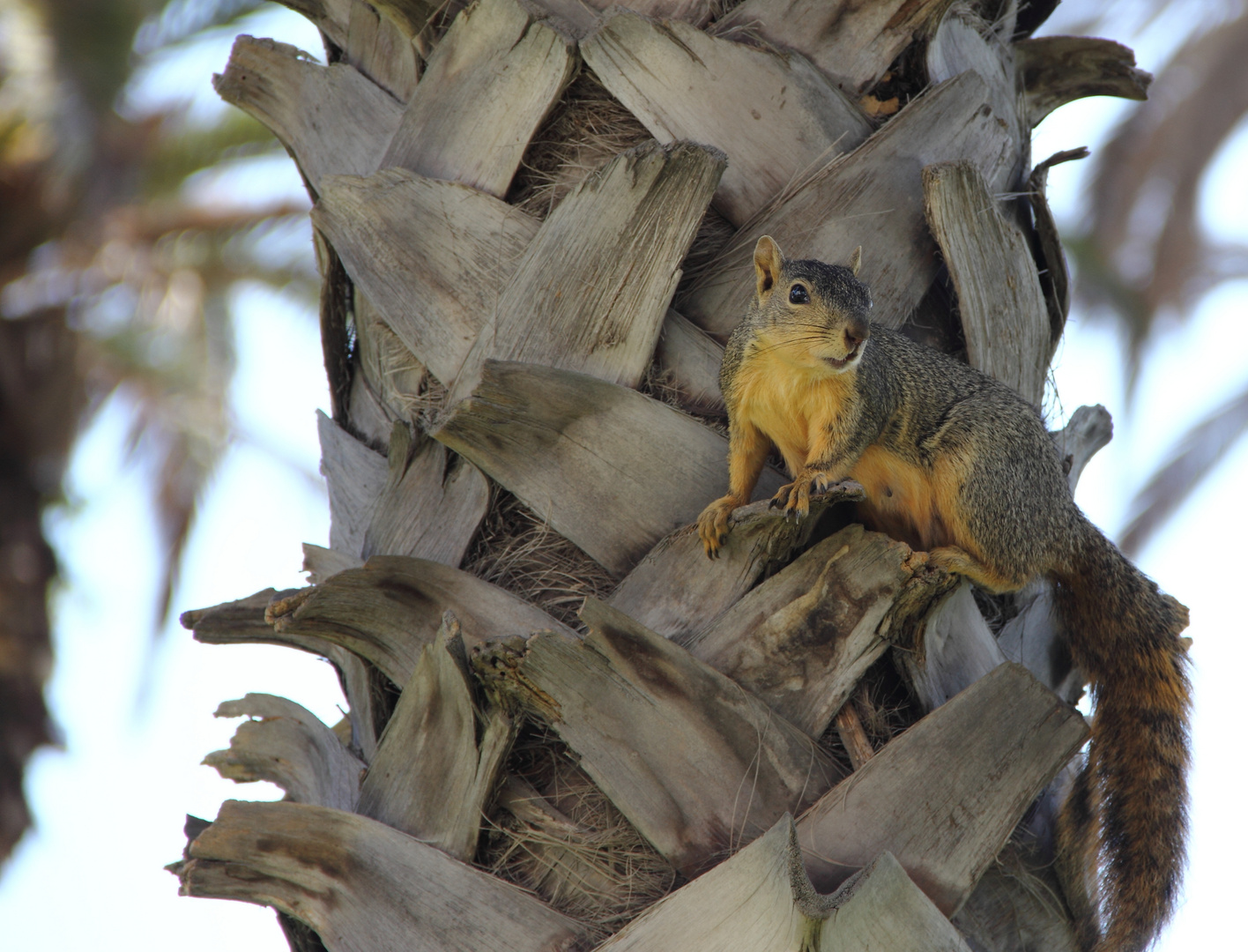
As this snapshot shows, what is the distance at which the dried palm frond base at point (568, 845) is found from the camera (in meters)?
1.16

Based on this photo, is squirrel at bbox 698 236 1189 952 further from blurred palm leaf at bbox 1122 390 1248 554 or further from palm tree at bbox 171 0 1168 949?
blurred palm leaf at bbox 1122 390 1248 554

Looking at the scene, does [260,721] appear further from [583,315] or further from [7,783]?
[7,783]

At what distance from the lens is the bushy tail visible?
1.37m

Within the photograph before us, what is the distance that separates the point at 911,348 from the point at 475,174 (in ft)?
2.19

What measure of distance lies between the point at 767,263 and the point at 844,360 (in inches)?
11.2

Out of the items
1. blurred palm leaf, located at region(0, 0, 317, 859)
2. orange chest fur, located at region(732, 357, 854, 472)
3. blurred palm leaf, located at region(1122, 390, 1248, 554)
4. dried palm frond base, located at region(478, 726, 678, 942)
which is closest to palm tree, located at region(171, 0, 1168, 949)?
dried palm frond base, located at region(478, 726, 678, 942)

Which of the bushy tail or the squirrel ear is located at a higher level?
the squirrel ear

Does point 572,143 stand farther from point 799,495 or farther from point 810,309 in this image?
point 799,495

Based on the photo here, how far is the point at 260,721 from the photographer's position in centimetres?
152

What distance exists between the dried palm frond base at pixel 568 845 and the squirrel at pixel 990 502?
365mm

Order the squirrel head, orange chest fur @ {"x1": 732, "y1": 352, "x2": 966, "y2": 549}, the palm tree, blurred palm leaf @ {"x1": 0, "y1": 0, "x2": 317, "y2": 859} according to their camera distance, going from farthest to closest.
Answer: blurred palm leaf @ {"x1": 0, "y1": 0, "x2": 317, "y2": 859}, orange chest fur @ {"x1": 732, "y1": 352, "x2": 966, "y2": 549}, the squirrel head, the palm tree

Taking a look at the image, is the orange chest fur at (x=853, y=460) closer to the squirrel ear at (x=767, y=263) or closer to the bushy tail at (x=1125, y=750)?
the squirrel ear at (x=767, y=263)

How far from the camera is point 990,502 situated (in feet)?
5.49

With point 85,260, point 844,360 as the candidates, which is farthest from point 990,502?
point 85,260
